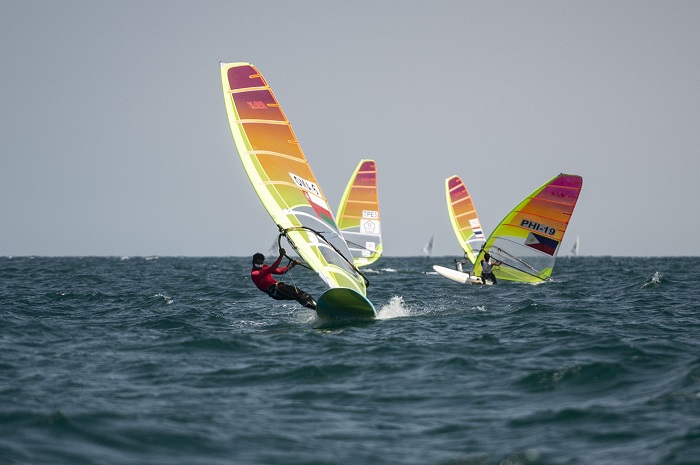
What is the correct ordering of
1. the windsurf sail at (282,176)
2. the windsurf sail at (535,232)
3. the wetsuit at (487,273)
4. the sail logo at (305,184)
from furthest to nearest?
the wetsuit at (487,273)
the windsurf sail at (535,232)
the sail logo at (305,184)
the windsurf sail at (282,176)

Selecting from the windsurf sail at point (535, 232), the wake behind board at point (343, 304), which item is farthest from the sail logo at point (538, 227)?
the wake behind board at point (343, 304)

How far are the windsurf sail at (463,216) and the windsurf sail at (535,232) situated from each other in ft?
28.7

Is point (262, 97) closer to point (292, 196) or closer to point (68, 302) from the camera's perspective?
point (292, 196)

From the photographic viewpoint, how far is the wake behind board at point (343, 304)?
47.3 feet

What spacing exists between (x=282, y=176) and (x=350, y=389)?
8.18 m

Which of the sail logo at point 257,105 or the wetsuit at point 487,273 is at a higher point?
the sail logo at point 257,105

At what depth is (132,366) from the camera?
33.8 ft

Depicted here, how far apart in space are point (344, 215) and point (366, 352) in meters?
23.9

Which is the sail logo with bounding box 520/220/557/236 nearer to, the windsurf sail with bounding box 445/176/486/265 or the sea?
the windsurf sail with bounding box 445/176/486/265

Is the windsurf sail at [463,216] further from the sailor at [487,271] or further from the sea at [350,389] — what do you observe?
the sea at [350,389]

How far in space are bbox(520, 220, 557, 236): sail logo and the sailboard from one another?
1163 centimetres

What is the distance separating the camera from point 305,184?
17031 mm

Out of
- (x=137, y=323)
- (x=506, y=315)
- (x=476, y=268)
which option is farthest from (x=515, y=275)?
(x=137, y=323)

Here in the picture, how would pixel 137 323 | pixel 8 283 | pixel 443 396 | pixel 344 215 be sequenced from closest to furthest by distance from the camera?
pixel 443 396 < pixel 137 323 < pixel 8 283 < pixel 344 215
